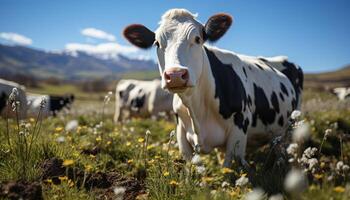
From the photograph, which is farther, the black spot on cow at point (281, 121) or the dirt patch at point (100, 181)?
the black spot on cow at point (281, 121)

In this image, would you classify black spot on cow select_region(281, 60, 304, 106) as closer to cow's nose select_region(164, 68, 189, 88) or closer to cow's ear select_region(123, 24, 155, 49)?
cow's ear select_region(123, 24, 155, 49)

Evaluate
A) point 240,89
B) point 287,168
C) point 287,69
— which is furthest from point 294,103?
point 287,168

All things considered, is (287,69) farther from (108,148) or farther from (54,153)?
(54,153)

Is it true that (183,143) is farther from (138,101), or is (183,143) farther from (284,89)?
(138,101)

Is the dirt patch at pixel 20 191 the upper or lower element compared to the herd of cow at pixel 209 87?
lower

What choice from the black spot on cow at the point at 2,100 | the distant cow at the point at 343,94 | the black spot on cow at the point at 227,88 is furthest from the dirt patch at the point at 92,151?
the black spot on cow at the point at 2,100

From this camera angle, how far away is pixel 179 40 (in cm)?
504

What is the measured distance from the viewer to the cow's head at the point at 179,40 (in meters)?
4.44

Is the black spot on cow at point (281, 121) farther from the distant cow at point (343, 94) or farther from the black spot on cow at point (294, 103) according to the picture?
the distant cow at point (343, 94)

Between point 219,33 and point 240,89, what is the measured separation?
42.6 inches

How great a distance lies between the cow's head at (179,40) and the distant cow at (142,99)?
11.9m

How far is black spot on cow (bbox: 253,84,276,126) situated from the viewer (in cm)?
686

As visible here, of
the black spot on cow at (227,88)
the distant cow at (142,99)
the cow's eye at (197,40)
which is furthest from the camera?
the distant cow at (142,99)

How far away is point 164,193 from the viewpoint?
10.9 feet
